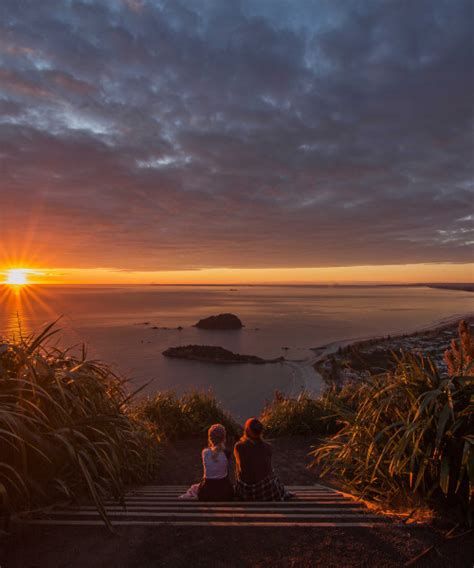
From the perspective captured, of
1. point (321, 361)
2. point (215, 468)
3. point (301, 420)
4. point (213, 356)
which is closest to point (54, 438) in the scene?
point (215, 468)

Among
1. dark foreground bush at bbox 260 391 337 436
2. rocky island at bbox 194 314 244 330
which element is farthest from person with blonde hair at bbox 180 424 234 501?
rocky island at bbox 194 314 244 330

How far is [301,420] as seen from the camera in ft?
29.5

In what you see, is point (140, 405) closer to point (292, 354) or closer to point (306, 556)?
point (306, 556)

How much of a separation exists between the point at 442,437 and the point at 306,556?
176 centimetres

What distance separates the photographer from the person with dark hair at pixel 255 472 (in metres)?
4.33

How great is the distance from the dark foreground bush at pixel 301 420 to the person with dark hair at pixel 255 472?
4.49 meters

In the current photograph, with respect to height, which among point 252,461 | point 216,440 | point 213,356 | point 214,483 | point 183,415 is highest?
point 216,440

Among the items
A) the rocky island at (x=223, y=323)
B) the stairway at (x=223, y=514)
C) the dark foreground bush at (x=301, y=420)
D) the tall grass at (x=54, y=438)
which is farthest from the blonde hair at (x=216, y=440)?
the rocky island at (x=223, y=323)

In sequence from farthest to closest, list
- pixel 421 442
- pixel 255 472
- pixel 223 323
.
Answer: pixel 223 323 → pixel 255 472 → pixel 421 442

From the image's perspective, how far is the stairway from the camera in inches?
123

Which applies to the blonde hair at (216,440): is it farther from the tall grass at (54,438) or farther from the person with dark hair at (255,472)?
the tall grass at (54,438)

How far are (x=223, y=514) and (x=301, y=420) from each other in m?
6.01

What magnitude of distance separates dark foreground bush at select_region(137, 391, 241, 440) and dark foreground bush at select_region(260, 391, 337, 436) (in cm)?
98

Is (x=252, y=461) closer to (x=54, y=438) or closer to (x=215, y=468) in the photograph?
(x=215, y=468)
